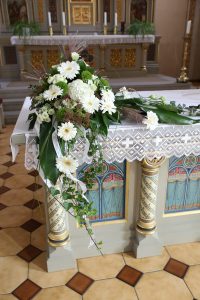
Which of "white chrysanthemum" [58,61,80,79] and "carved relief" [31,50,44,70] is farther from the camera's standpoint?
"carved relief" [31,50,44,70]

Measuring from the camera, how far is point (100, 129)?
170 cm

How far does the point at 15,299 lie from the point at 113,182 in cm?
106

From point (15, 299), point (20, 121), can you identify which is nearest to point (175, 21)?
point (20, 121)

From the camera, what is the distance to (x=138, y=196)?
86.7 inches

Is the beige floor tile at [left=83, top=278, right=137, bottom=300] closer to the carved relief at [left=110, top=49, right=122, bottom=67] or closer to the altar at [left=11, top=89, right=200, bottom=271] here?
the altar at [left=11, top=89, right=200, bottom=271]

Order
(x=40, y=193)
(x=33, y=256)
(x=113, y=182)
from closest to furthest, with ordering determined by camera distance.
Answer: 1. (x=113, y=182)
2. (x=33, y=256)
3. (x=40, y=193)

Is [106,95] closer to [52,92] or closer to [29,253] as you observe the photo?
[52,92]

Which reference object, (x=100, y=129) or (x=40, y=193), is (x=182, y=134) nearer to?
(x=100, y=129)

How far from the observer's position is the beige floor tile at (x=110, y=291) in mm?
1979

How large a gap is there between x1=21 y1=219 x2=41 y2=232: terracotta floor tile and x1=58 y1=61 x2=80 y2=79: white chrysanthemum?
5.41 feet

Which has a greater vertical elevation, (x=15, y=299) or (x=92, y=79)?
(x=92, y=79)

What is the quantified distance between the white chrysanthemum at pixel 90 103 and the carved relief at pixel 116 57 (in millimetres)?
5833

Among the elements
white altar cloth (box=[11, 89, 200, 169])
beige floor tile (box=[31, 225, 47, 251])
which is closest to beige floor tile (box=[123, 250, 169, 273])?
beige floor tile (box=[31, 225, 47, 251])

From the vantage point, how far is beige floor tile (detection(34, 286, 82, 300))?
1977 mm
